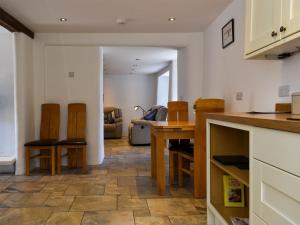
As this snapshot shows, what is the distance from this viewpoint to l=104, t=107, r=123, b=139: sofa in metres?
8.78

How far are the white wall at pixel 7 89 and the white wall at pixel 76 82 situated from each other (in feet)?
1.82

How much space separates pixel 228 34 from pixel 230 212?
2226 millimetres

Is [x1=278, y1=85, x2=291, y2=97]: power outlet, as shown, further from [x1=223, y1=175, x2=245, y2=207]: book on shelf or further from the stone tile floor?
the stone tile floor

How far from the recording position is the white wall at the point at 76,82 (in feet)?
16.0

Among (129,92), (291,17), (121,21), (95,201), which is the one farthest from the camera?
(129,92)

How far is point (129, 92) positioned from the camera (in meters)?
10.0

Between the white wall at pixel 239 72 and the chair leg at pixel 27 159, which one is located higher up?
the white wall at pixel 239 72

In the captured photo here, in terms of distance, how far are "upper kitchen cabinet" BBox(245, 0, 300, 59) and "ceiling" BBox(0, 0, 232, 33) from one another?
1.38 meters

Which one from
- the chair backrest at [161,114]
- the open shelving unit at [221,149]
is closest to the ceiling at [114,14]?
the open shelving unit at [221,149]

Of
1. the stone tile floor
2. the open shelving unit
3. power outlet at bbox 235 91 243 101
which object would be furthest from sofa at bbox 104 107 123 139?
the open shelving unit

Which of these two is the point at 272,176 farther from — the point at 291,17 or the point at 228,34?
the point at 228,34

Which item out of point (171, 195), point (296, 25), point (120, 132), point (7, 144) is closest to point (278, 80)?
point (296, 25)

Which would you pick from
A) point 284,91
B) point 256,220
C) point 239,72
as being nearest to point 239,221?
point 256,220

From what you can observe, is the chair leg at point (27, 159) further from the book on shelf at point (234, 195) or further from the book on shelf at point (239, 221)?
the book on shelf at point (239, 221)
